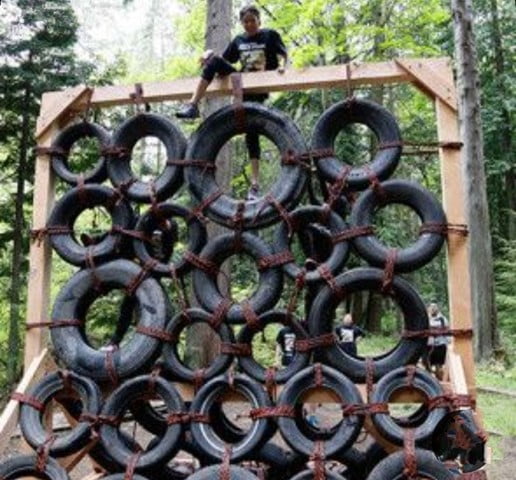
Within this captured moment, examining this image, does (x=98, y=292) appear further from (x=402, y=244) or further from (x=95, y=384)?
(x=402, y=244)

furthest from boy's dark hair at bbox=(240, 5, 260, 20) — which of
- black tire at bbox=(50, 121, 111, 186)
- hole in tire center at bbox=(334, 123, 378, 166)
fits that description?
hole in tire center at bbox=(334, 123, 378, 166)

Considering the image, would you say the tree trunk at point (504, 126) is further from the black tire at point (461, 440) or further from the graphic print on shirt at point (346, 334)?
the black tire at point (461, 440)

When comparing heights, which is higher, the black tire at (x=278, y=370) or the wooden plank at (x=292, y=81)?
the wooden plank at (x=292, y=81)

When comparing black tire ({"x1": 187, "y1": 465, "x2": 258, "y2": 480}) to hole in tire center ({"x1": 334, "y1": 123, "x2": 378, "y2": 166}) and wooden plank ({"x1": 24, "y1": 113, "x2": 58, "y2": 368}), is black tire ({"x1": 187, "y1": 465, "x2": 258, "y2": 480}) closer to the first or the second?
wooden plank ({"x1": 24, "y1": 113, "x2": 58, "y2": 368})

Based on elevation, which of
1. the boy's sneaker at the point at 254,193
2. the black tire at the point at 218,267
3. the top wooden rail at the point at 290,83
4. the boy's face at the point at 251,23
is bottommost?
the black tire at the point at 218,267

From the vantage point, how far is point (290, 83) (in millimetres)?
4758

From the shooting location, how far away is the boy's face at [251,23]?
520 cm

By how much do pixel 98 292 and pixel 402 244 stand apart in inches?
483

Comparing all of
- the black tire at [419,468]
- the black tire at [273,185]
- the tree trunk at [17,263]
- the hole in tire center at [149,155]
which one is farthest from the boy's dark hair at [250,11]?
the hole in tire center at [149,155]

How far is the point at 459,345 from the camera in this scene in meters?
4.35

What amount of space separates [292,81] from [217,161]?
152 inches

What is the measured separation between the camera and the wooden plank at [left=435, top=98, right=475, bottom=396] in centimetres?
435

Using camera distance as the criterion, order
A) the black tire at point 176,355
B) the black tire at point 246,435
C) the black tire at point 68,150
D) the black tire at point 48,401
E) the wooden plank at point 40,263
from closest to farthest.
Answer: the black tire at point 246,435 → the black tire at point 48,401 → the black tire at point 176,355 → the wooden plank at point 40,263 → the black tire at point 68,150

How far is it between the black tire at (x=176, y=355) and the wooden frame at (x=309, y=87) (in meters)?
0.15
